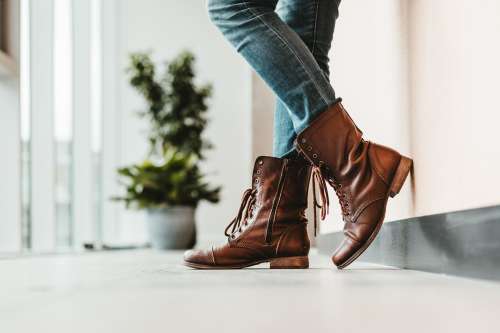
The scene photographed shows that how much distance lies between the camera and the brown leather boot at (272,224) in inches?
44.9

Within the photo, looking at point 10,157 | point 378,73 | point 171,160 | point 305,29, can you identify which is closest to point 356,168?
point 305,29

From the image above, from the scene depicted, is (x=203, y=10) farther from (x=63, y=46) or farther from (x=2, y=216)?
(x=2, y=216)

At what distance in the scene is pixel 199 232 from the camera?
505 centimetres

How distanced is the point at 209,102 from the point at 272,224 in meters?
4.12

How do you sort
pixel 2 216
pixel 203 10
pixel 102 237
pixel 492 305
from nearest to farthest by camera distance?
pixel 492 305
pixel 2 216
pixel 102 237
pixel 203 10

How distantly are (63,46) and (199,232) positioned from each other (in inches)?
75.3

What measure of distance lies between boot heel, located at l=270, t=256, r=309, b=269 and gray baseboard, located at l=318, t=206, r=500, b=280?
0.60 feet

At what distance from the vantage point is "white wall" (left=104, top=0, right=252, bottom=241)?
5.12m

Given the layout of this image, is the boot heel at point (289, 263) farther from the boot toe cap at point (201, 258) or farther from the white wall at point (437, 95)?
the white wall at point (437, 95)

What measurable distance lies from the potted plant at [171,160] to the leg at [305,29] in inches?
98.3

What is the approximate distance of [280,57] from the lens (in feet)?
3.32

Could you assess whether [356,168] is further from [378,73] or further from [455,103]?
[378,73]

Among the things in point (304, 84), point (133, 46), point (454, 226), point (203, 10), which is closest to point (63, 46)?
point (133, 46)

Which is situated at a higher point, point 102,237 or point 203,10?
point 203,10
